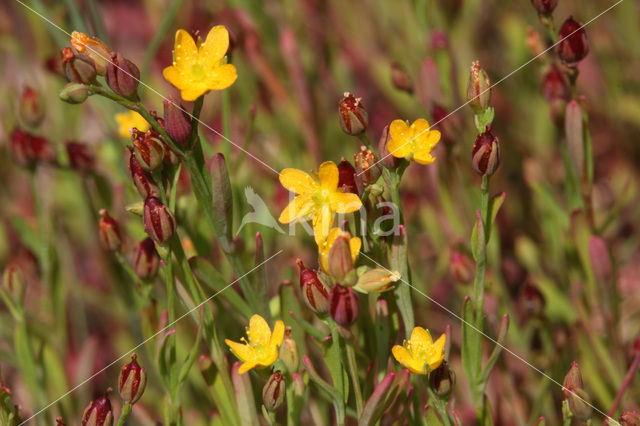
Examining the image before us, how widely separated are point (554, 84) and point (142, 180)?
0.98 metres

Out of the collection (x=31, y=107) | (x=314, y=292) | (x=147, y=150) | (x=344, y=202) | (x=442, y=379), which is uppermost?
(x=31, y=107)

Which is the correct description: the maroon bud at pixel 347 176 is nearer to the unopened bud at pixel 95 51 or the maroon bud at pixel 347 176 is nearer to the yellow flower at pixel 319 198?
the yellow flower at pixel 319 198

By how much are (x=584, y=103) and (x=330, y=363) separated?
85cm

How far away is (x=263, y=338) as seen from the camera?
120cm

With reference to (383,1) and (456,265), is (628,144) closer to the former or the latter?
(383,1)

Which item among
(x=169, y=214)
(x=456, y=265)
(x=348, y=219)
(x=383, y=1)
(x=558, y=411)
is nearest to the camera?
(x=169, y=214)

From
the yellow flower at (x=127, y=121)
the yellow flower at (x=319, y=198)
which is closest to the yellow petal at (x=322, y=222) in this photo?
the yellow flower at (x=319, y=198)

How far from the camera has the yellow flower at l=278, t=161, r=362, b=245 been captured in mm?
1153

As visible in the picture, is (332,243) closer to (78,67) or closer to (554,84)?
(78,67)

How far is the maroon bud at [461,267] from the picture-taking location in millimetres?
1658

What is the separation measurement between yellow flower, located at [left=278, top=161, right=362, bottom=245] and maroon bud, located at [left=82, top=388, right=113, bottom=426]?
43 centimetres

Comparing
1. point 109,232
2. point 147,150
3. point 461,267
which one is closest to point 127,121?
point 109,232

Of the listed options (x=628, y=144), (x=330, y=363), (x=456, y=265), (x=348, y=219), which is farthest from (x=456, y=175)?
(x=628, y=144)

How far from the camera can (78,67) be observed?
1.14 m
